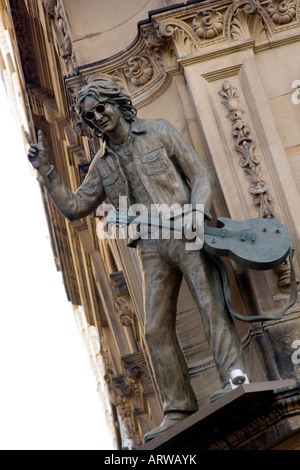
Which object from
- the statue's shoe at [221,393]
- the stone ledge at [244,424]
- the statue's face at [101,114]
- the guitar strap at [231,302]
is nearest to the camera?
the stone ledge at [244,424]

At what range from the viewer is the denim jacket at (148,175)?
966 cm

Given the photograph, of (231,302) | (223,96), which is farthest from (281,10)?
(231,302)

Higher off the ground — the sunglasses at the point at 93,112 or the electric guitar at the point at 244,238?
the sunglasses at the point at 93,112

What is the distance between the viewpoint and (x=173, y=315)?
940cm

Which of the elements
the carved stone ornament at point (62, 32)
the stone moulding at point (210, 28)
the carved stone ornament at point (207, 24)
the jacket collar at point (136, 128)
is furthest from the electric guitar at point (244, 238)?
the carved stone ornament at point (62, 32)

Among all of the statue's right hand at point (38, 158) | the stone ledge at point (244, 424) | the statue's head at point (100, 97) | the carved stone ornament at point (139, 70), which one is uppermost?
the carved stone ornament at point (139, 70)

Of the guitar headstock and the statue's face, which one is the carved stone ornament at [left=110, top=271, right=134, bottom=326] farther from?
the guitar headstock

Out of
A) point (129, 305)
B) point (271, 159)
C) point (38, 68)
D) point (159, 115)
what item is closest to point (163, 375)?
point (271, 159)

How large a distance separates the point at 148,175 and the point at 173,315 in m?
1.20

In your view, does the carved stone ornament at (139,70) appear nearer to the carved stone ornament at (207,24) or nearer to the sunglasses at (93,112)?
the carved stone ornament at (207,24)

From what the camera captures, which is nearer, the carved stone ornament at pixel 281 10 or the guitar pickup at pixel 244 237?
the guitar pickup at pixel 244 237

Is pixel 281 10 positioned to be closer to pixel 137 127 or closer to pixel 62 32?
pixel 137 127

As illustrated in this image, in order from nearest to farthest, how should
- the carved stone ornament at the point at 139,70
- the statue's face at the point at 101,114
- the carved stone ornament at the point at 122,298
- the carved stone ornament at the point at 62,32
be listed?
the statue's face at the point at 101,114 → the carved stone ornament at the point at 139,70 → the carved stone ornament at the point at 62,32 → the carved stone ornament at the point at 122,298

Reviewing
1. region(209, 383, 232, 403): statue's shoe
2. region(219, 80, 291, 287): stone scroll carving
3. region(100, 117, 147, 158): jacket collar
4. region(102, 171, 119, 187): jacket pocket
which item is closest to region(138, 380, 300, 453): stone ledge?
region(209, 383, 232, 403): statue's shoe
